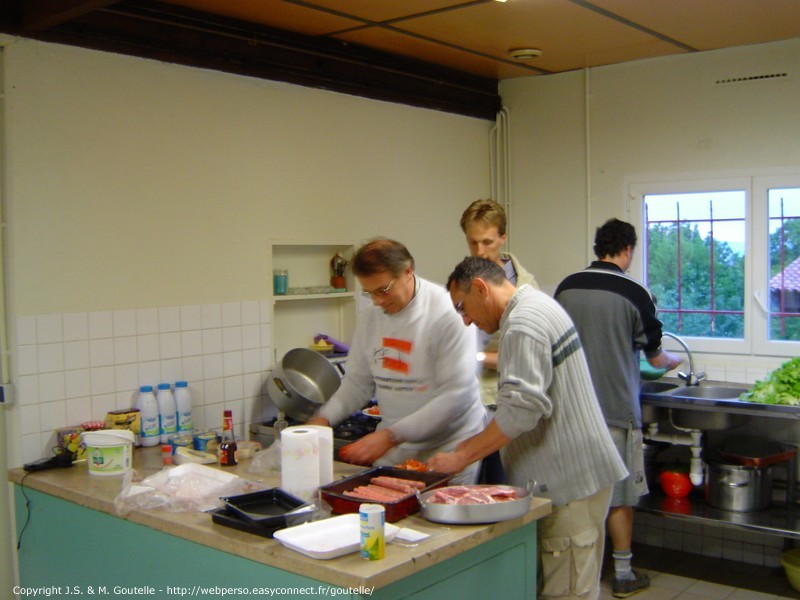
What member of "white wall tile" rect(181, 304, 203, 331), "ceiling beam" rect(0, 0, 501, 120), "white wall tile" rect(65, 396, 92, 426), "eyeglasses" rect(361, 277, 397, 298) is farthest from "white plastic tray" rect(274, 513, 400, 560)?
"ceiling beam" rect(0, 0, 501, 120)

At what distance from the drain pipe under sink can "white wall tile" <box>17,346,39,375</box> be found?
293cm

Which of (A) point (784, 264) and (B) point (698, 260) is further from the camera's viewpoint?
(B) point (698, 260)

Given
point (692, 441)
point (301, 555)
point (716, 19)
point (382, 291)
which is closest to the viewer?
point (301, 555)

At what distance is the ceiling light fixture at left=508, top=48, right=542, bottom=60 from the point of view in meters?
4.58

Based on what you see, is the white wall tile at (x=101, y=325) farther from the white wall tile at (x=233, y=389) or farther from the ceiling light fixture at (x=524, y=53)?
the ceiling light fixture at (x=524, y=53)

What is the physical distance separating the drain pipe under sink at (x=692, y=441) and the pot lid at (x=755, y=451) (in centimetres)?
12

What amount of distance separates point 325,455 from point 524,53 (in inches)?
112

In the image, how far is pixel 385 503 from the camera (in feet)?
7.70

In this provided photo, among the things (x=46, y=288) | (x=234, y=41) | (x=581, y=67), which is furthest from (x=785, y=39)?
(x=46, y=288)

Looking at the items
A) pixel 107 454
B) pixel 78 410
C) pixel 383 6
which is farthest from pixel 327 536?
pixel 383 6

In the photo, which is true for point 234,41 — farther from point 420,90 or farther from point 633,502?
point 633,502

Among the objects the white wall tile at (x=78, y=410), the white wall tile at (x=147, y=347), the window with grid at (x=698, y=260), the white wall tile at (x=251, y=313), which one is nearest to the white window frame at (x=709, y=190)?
the window with grid at (x=698, y=260)

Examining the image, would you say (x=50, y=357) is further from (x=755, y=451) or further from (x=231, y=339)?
(x=755, y=451)

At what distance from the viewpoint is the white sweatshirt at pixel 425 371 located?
9.67ft
